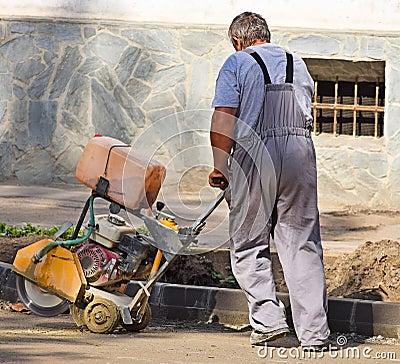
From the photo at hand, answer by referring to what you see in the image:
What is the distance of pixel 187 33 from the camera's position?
12633 mm

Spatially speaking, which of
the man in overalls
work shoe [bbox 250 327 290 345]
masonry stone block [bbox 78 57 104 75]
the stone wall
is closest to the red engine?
the man in overalls

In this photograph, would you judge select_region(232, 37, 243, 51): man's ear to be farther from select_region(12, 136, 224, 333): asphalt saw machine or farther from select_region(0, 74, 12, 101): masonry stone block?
select_region(0, 74, 12, 101): masonry stone block

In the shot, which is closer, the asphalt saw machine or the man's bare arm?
the man's bare arm

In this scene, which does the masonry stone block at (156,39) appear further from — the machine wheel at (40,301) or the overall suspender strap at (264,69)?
the overall suspender strap at (264,69)

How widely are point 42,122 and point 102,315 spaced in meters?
7.34

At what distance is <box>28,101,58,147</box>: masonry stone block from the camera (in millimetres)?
12977

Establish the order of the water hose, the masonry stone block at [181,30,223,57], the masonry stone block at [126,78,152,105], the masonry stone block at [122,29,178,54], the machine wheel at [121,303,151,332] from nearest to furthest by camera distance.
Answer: the water hose, the machine wheel at [121,303,151,332], the masonry stone block at [181,30,223,57], the masonry stone block at [122,29,178,54], the masonry stone block at [126,78,152,105]

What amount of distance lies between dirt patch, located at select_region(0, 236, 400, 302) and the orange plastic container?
1472mm

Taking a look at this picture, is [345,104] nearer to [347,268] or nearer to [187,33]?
[187,33]

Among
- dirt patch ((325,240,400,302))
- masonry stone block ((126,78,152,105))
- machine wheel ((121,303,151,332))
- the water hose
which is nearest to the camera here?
the water hose

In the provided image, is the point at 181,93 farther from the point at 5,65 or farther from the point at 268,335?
the point at 268,335

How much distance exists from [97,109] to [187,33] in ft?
4.69

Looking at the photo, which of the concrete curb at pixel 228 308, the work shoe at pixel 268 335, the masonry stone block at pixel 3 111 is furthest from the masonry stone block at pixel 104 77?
the work shoe at pixel 268 335

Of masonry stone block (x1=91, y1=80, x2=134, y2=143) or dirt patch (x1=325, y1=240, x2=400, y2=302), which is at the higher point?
→ masonry stone block (x1=91, y1=80, x2=134, y2=143)
